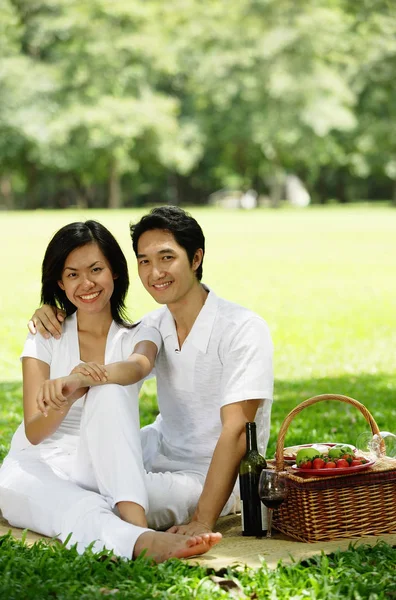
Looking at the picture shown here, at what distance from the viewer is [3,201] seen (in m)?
55.8

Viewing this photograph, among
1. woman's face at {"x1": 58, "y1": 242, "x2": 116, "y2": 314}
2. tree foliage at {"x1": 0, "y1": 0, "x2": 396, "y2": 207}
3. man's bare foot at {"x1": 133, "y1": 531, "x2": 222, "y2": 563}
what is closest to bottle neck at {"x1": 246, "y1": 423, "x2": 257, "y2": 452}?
man's bare foot at {"x1": 133, "y1": 531, "x2": 222, "y2": 563}

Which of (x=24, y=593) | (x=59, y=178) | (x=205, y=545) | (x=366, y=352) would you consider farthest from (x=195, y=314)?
(x=59, y=178)

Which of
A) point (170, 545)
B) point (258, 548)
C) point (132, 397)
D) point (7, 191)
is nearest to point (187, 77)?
point (7, 191)

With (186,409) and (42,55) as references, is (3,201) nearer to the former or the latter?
(42,55)

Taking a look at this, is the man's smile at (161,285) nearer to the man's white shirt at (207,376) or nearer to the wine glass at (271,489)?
the man's white shirt at (207,376)

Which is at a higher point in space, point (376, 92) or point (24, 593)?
point (376, 92)

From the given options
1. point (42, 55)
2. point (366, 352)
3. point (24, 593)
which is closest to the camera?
point (24, 593)

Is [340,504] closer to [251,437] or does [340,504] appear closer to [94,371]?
[251,437]

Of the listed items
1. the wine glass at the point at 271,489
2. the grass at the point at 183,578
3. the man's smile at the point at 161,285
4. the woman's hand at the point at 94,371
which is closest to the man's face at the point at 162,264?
the man's smile at the point at 161,285

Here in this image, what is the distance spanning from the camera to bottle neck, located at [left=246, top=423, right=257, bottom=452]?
4367 millimetres

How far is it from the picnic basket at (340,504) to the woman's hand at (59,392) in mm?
906

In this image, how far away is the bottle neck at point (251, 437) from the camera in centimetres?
437

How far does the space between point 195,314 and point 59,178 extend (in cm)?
5103

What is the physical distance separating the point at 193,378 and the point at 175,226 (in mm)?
719
